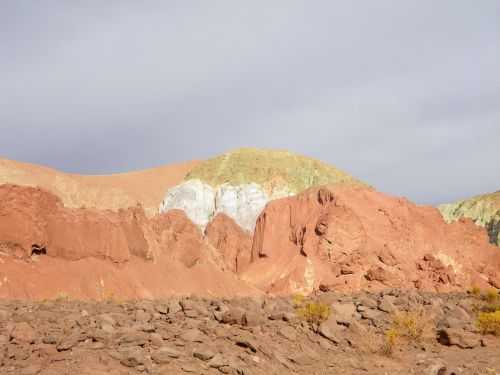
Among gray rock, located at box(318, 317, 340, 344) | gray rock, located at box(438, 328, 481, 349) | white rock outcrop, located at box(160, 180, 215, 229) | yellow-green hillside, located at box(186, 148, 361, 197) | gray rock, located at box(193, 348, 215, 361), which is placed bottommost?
gray rock, located at box(438, 328, 481, 349)

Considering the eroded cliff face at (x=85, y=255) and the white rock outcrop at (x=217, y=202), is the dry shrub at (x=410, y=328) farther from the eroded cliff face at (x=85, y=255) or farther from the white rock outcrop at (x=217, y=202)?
the white rock outcrop at (x=217, y=202)

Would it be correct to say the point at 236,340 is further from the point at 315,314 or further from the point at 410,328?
the point at 410,328

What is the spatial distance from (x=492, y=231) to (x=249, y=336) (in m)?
65.9

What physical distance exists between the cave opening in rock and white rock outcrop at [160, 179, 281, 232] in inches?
1166

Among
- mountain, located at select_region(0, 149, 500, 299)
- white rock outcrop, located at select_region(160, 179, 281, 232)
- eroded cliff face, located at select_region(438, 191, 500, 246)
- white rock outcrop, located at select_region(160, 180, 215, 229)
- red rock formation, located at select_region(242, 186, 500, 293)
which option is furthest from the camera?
eroded cliff face, located at select_region(438, 191, 500, 246)

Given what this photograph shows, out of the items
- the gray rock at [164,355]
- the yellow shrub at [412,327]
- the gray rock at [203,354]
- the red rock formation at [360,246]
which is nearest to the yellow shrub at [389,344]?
the yellow shrub at [412,327]

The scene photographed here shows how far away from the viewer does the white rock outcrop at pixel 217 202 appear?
53469 millimetres

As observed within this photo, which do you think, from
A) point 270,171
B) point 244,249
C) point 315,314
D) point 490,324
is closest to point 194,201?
point 244,249

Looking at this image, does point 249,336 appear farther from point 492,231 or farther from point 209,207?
point 492,231

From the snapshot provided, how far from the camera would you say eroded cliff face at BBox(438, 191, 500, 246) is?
73.1m

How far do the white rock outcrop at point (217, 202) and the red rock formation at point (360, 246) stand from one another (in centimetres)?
950

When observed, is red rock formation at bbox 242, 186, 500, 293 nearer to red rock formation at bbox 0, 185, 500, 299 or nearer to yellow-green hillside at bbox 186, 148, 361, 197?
red rock formation at bbox 0, 185, 500, 299

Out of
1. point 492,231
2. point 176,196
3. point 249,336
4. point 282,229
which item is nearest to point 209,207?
point 176,196

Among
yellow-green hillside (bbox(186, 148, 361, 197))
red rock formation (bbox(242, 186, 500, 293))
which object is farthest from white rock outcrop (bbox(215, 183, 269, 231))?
red rock formation (bbox(242, 186, 500, 293))
